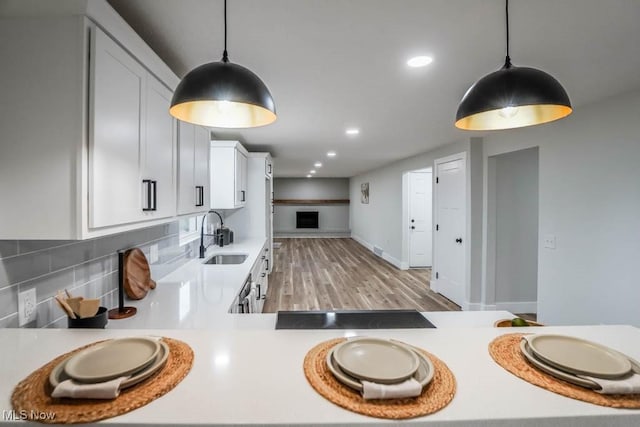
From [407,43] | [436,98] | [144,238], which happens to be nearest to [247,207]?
[144,238]

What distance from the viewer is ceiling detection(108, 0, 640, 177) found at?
133cm

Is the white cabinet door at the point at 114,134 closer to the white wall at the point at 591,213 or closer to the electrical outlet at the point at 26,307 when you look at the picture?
the electrical outlet at the point at 26,307

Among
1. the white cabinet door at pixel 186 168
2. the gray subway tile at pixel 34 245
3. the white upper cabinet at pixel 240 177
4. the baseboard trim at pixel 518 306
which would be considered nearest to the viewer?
the gray subway tile at pixel 34 245

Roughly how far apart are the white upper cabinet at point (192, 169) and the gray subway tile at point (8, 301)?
835mm

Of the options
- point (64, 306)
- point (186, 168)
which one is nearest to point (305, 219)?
point (186, 168)

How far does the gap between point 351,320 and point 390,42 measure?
1421 mm

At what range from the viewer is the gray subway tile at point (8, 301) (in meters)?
1.12

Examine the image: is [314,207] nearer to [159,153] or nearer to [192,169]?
[192,169]

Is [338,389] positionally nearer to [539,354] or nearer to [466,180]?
[539,354]

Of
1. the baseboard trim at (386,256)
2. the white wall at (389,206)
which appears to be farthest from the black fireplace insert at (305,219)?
the white wall at (389,206)

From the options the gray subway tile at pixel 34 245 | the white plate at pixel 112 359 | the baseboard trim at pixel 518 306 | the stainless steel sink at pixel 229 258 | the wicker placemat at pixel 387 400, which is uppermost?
the gray subway tile at pixel 34 245

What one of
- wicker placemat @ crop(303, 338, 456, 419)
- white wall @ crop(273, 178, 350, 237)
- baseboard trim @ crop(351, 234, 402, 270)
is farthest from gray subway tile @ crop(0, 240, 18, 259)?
white wall @ crop(273, 178, 350, 237)

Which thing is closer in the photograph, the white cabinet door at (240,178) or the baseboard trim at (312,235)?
the white cabinet door at (240,178)

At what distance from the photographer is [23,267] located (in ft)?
3.95
